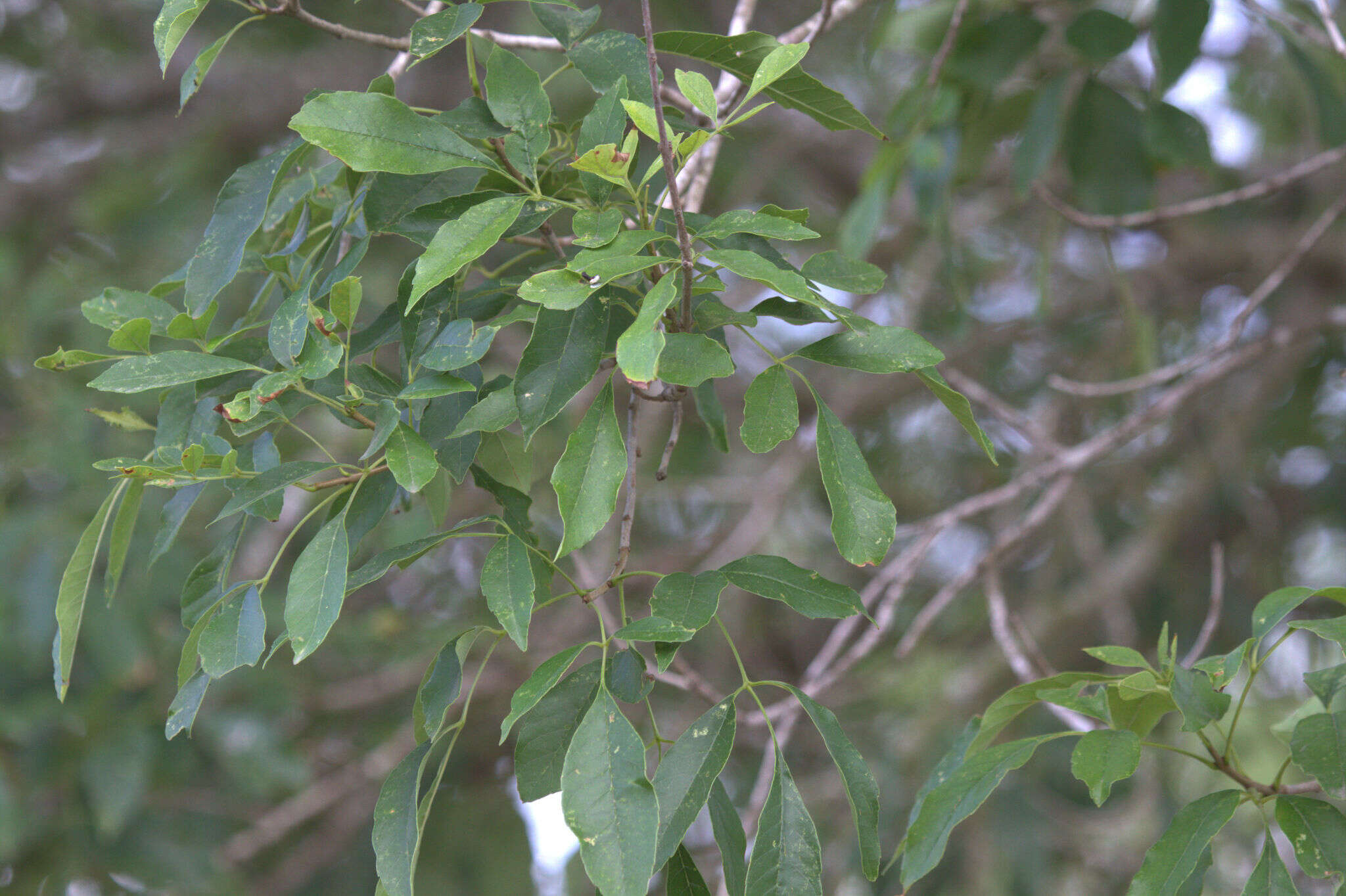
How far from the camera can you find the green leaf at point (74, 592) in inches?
29.9

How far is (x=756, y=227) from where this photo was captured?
67 cm

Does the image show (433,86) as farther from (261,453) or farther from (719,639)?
(261,453)

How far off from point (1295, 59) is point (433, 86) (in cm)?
201

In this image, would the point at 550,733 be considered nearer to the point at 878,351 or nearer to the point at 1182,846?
the point at 878,351

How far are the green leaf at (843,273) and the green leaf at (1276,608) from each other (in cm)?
37

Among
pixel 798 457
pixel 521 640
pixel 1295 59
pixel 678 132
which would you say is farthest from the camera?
pixel 798 457

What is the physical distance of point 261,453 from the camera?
784mm

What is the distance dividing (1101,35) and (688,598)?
1239 mm

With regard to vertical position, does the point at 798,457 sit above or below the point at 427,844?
above

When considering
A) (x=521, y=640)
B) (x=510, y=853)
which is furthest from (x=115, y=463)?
(x=510, y=853)

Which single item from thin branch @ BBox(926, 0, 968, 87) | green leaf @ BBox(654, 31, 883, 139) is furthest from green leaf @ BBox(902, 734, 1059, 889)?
thin branch @ BBox(926, 0, 968, 87)

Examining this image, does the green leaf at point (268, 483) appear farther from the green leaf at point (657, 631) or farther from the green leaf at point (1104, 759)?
the green leaf at point (1104, 759)

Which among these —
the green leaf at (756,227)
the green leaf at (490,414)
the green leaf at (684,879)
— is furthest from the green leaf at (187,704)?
the green leaf at (756,227)

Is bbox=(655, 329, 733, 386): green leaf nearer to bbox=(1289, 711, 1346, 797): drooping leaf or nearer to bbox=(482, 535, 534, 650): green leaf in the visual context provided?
bbox=(482, 535, 534, 650): green leaf
